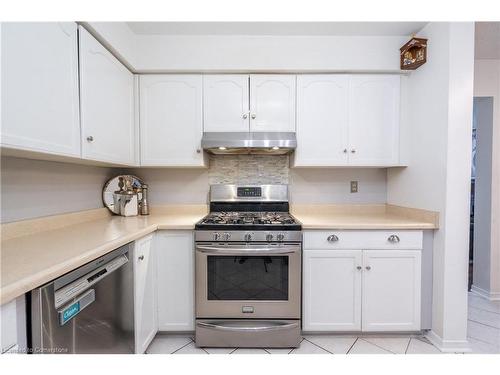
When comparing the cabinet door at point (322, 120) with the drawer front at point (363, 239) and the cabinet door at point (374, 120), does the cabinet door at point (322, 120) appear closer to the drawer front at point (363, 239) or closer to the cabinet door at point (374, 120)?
the cabinet door at point (374, 120)

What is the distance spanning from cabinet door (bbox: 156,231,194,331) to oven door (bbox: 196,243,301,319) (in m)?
0.09

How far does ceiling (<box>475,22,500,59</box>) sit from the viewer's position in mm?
1876

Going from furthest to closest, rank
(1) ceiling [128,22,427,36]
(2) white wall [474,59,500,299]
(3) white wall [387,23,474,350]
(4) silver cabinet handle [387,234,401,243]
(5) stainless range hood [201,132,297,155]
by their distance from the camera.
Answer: (2) white wall [474,59,500,299] → (5) stainless range hood [201,132,297,155] → (1) ceiling [128,22,427,36] → (4) silver cabinet handle [387,234,401,243] → (3) white wall [387,23,474,350]

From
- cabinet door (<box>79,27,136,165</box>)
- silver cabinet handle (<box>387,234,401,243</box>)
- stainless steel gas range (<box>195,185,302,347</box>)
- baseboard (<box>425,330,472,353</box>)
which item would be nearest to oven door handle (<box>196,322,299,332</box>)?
stainless steel gas range (<box>195,185,302,347</box>)

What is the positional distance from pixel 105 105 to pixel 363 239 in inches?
79.1

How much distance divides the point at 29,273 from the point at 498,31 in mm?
3308

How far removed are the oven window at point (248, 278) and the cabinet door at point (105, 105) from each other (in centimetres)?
103

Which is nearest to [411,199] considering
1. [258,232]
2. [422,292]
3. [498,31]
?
[422,292]

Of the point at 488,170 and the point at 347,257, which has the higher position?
the point at 488,170

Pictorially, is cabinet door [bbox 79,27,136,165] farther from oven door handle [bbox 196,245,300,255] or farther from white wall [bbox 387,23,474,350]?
white wall [bbox 387,23,474,350]

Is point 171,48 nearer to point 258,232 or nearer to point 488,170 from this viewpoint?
point 258,232


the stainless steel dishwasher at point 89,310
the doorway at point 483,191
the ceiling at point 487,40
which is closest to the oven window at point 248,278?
the stainless steel dishwasher at point 89,310

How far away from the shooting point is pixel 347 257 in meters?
1.73

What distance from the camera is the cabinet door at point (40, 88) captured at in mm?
983
